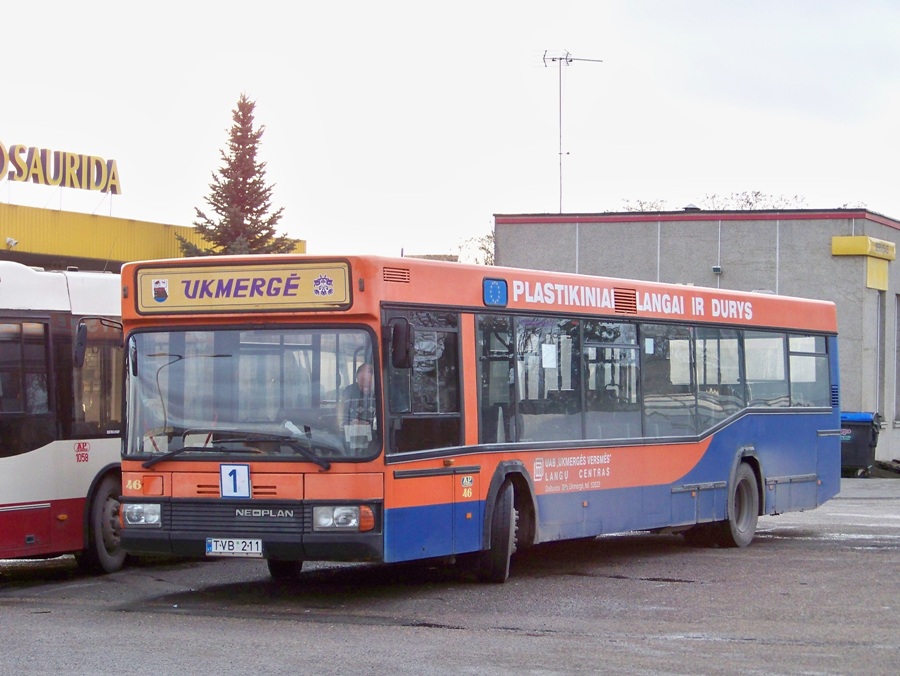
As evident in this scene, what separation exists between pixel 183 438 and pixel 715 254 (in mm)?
29073

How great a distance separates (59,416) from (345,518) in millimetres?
3681

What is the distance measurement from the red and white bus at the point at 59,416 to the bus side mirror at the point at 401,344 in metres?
3.00

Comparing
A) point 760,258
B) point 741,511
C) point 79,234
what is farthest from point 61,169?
point 741,511

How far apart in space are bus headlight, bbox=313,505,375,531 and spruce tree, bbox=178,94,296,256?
4130 centimetres

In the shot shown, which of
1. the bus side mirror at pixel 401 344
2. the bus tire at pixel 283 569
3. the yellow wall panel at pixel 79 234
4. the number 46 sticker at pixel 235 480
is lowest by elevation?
the bus tire at pixel 283 569

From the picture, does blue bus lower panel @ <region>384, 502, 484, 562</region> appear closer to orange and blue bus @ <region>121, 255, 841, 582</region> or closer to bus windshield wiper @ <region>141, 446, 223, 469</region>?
orange and blue bus @ <region>121, 255, 841, 582</region>

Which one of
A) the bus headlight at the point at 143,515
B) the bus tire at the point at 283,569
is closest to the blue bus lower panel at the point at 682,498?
the bus headlight at the point at 143,515

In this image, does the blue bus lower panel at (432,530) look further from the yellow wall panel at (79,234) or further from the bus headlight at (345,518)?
the yellow wall panel at (79,234)

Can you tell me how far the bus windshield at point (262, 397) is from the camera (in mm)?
10984

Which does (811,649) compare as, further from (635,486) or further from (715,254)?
(715,254)

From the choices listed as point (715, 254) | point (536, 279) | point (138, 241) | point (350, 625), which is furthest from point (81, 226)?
point (350, 625)

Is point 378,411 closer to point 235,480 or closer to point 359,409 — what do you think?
point 359,409

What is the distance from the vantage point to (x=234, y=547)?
36.2 ft

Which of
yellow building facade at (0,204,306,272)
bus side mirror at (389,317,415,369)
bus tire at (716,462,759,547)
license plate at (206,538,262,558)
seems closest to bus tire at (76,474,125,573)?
license plate at (206,538,262,558)
